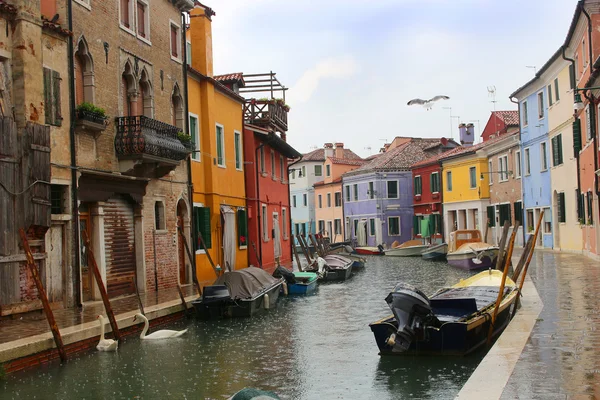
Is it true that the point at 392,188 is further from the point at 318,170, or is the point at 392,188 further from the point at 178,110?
the point at 178,110

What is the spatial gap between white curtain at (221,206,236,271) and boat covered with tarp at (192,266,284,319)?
653 cm

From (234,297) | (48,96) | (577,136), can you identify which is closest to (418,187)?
(577,136)

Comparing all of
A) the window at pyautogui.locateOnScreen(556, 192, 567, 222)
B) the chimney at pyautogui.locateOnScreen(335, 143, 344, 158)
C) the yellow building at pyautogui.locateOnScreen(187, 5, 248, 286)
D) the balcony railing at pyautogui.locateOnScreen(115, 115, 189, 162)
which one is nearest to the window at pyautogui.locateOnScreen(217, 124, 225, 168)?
the yellow building at pyautogui.locateOnScreen(187, 5, 248, 286)

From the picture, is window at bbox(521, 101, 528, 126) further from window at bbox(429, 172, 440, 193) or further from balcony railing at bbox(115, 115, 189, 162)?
balcony railing at bbox(115, 115, 189, 162)

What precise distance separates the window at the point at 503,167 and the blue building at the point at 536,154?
2.70 m

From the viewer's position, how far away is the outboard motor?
35.1ft

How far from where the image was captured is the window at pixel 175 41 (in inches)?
882

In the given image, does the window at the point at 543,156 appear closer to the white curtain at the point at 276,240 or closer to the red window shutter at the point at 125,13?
the white curtain at the point at 276,240

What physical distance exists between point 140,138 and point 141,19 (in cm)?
397

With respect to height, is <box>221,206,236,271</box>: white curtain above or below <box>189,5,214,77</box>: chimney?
below

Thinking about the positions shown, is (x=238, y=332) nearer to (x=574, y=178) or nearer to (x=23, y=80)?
(x=23, y=80)

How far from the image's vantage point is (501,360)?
30.6 feet

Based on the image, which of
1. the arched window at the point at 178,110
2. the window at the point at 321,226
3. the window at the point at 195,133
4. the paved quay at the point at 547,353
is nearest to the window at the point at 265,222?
the window at the point at 195,133

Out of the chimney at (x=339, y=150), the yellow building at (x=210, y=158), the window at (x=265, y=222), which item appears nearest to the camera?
the yellow building at (x=210, y=158)
